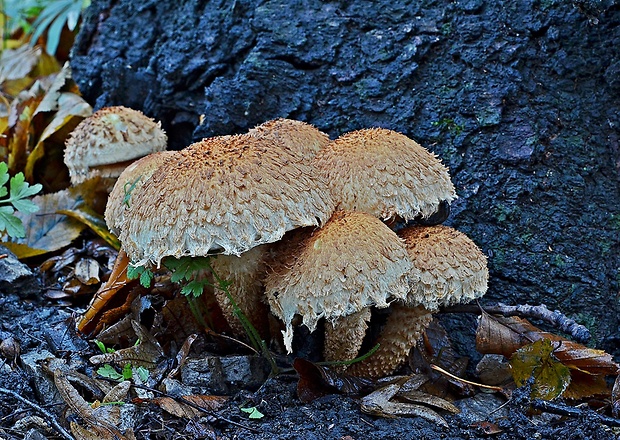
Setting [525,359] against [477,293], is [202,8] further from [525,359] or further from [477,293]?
[525,359]

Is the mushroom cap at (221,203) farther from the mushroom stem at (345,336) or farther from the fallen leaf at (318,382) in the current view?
the fallen leaf at (318,382)

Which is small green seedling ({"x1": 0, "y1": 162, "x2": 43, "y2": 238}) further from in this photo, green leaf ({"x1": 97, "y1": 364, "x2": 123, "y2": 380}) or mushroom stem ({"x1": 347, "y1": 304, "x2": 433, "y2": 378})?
mushroom stem ({"x1": 347, "y1": 304, "x2": 433, "y2": 378})

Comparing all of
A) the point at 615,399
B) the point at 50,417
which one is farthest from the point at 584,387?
the point at 50,417

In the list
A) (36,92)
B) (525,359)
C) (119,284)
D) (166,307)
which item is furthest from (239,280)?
(36,92)

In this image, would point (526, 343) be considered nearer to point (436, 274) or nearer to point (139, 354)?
point (436, 274)

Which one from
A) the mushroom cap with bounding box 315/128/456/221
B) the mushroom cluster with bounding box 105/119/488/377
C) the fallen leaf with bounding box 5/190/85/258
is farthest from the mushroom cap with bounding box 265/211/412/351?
the fallen leaf with bounding box 5/190/85/258
